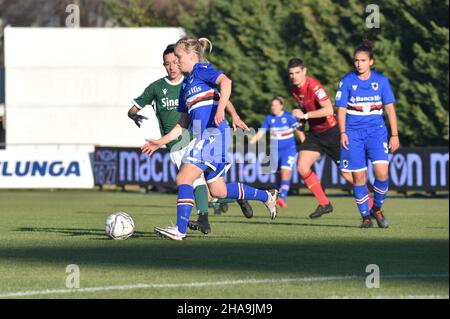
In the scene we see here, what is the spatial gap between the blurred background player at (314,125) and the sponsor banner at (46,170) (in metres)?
16.8

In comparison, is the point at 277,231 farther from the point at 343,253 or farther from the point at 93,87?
the point at 93,87

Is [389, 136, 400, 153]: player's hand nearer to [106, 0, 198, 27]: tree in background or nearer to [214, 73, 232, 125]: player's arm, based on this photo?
[214, 73, 232, 125]: player's arm

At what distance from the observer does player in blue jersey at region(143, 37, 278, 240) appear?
1327 centimetres

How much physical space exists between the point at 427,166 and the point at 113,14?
35.7 m

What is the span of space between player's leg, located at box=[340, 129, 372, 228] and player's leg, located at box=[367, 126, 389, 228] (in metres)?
0.10

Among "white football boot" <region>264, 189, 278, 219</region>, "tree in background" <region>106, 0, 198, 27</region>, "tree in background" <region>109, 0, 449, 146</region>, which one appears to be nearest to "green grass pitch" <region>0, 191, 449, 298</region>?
"white football boot" <region>264, 189, 278, 219</region>

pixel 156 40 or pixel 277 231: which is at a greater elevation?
pixel 156 40

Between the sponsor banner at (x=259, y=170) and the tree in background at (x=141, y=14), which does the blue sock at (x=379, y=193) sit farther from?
Answer: the tree in background at (x=141, y=14)

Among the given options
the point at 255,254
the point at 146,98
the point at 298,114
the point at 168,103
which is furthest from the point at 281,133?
the point at 255,254

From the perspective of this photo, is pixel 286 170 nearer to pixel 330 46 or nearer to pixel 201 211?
pixel 201 211

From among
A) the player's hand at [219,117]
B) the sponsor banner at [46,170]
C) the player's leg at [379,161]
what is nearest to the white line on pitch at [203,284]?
the player's hand at [219,117]

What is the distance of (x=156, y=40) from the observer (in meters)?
46.1

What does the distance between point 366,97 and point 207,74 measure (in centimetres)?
287

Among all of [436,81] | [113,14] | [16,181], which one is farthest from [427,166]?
[113,14]
